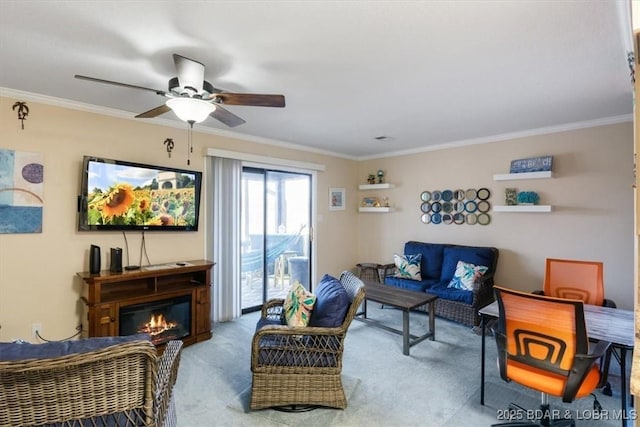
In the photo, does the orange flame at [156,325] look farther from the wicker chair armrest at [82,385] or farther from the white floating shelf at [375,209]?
the white floating shelf at [375,209]

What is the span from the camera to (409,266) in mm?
4598

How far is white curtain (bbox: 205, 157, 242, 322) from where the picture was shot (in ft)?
13.1

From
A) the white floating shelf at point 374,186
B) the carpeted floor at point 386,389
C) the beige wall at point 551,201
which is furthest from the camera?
the white floating shelf at point 374,186

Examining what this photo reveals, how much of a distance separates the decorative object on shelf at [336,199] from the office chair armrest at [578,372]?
13.2 feet

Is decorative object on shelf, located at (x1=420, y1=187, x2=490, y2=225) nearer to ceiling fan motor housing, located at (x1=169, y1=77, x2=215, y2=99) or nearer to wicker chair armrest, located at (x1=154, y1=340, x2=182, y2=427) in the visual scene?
ceiling fan motor housing, located at (x1=169, y1=77, x2=215, y2=99)

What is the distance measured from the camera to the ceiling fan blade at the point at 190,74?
6.36 feet

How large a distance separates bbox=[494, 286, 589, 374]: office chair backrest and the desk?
242 mm

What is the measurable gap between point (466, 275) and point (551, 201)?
1.33 m

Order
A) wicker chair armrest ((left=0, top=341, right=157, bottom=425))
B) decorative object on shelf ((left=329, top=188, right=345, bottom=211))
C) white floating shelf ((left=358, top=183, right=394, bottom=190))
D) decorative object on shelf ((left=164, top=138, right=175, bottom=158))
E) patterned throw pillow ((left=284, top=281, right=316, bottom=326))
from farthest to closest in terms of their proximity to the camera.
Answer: decorative object on shelf ((left=329, top=188, right=345, bottom=211)), white floating shelf ((left=358, top=183, right=394, bottom=190)), decorative object on shelf ((left=164, top=138, right=175, bottom=158)), patterned throw pillow ((left=284, top=281, right=316, bottom=326)), wicker chair armrest ((left=0, top=341, right=157, bottom=425))

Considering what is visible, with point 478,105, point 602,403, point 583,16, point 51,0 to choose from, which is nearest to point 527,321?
point 602,403

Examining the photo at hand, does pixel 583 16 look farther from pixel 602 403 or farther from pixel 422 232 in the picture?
pixel 422 232

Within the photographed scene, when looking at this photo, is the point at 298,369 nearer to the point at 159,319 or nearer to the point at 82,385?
the point at 82,385

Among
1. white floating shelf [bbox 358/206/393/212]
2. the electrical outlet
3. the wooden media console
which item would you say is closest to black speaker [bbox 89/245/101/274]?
the wooden media console

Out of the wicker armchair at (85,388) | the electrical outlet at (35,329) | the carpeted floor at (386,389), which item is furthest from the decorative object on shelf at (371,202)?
the wicker armchair at (85,388)
